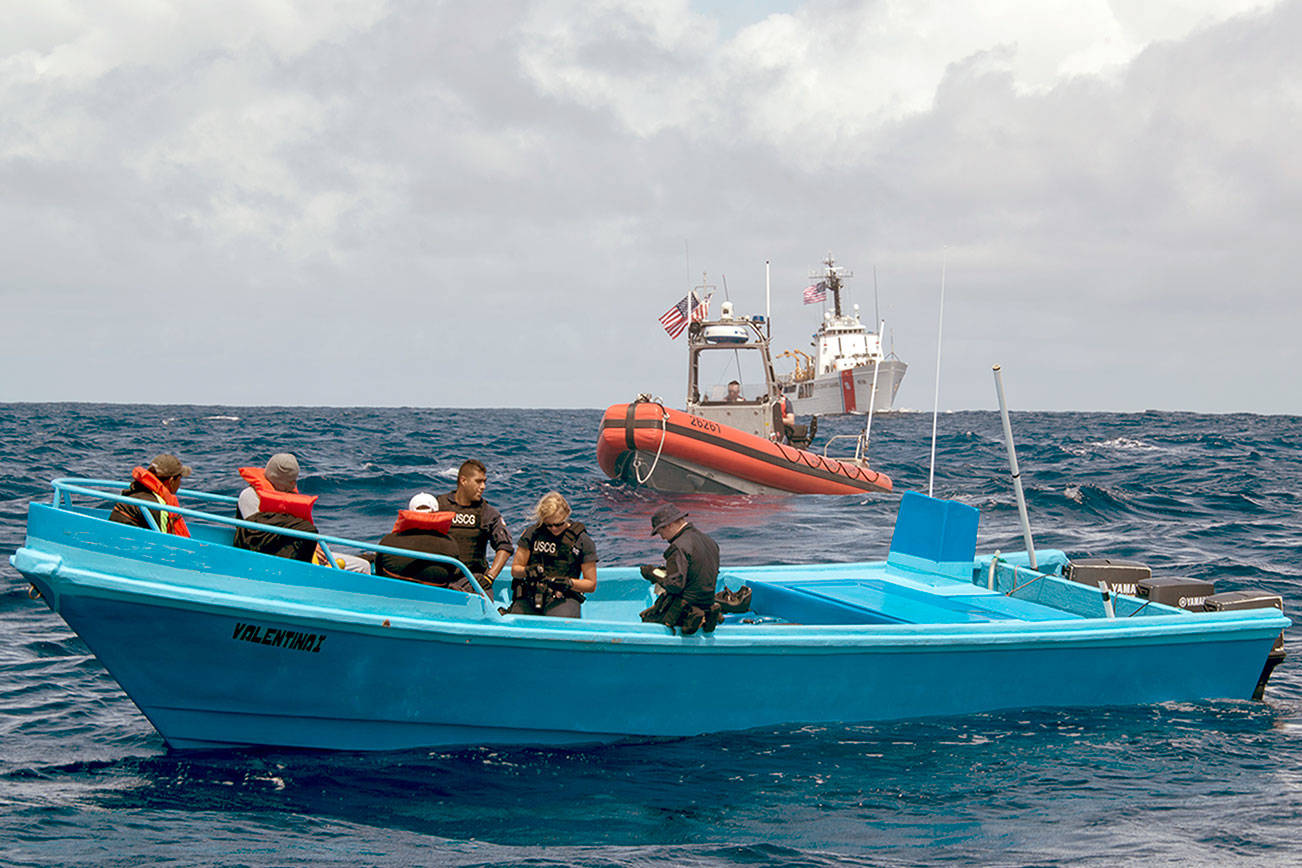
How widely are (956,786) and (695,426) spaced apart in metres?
16.2

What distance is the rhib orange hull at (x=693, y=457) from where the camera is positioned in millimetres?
22812

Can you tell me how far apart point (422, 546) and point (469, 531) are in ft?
1.68

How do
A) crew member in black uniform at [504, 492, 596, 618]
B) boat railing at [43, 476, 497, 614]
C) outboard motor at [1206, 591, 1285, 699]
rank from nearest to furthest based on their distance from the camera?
boat railing at [43, 476, 497, 614]
crew member in black uniform at [504, 492, 596, 618]
outboard motor at [1206, 591, 1285, 699]

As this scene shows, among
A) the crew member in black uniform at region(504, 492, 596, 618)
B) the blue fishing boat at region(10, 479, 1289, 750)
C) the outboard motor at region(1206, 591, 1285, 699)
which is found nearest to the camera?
the blue fishing boat at region(10, 479, 1289, 750)

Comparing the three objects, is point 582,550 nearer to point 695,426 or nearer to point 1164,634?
point 1164,634

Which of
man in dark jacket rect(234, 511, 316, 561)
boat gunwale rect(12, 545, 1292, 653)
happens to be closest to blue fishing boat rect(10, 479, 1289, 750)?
boat gunwale rect(12, 545, 1292, 653)

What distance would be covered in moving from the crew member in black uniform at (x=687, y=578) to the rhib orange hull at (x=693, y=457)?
15282 millimetres

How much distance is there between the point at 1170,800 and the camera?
22.1ft

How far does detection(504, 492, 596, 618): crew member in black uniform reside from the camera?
767 cm

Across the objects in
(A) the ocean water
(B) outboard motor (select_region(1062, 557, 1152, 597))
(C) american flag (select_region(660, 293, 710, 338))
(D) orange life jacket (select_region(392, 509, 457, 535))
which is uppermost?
(C) american flag (select_region(660, 293, 710, 338))

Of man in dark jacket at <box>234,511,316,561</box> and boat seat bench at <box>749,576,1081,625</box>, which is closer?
man in dark jacket at <box>234,511,316,561</box>

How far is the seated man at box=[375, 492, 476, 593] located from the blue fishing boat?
33 centimetres

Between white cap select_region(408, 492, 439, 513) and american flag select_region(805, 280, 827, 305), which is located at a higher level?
american flag select_region(805, 280, 827, 305)

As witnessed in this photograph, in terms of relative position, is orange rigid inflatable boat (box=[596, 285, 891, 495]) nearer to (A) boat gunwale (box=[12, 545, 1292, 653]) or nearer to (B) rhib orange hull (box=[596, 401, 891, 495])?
(B) rhib orange hull (box=[596, 401, 891, 495])
